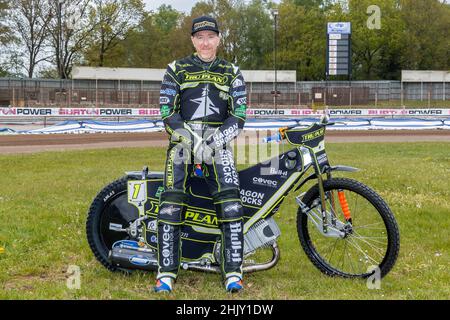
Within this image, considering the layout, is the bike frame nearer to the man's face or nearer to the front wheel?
the front wheel

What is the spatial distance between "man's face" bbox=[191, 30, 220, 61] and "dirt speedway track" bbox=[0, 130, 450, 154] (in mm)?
14823

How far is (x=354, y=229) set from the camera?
4.73 metres

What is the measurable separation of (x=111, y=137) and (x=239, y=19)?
181 ft

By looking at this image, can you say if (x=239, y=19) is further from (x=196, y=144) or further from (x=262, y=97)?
(x=196, y=144)

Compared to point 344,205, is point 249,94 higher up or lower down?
higher up

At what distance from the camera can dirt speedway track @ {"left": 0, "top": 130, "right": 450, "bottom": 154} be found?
2028cm

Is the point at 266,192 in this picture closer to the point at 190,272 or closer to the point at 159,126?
the point at 190,272

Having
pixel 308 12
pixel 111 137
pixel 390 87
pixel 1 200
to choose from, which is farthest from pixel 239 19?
pixel 1 200

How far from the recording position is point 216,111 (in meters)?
4.65

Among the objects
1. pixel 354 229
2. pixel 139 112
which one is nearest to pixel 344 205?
pixel 354 229

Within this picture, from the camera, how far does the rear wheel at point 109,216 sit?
198 inches

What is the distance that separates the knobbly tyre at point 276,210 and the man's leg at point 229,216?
0.65 feet

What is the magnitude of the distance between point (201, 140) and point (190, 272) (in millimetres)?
1489

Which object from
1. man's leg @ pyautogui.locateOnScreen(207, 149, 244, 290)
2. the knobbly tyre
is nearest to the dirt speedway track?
the knobbly tyre
